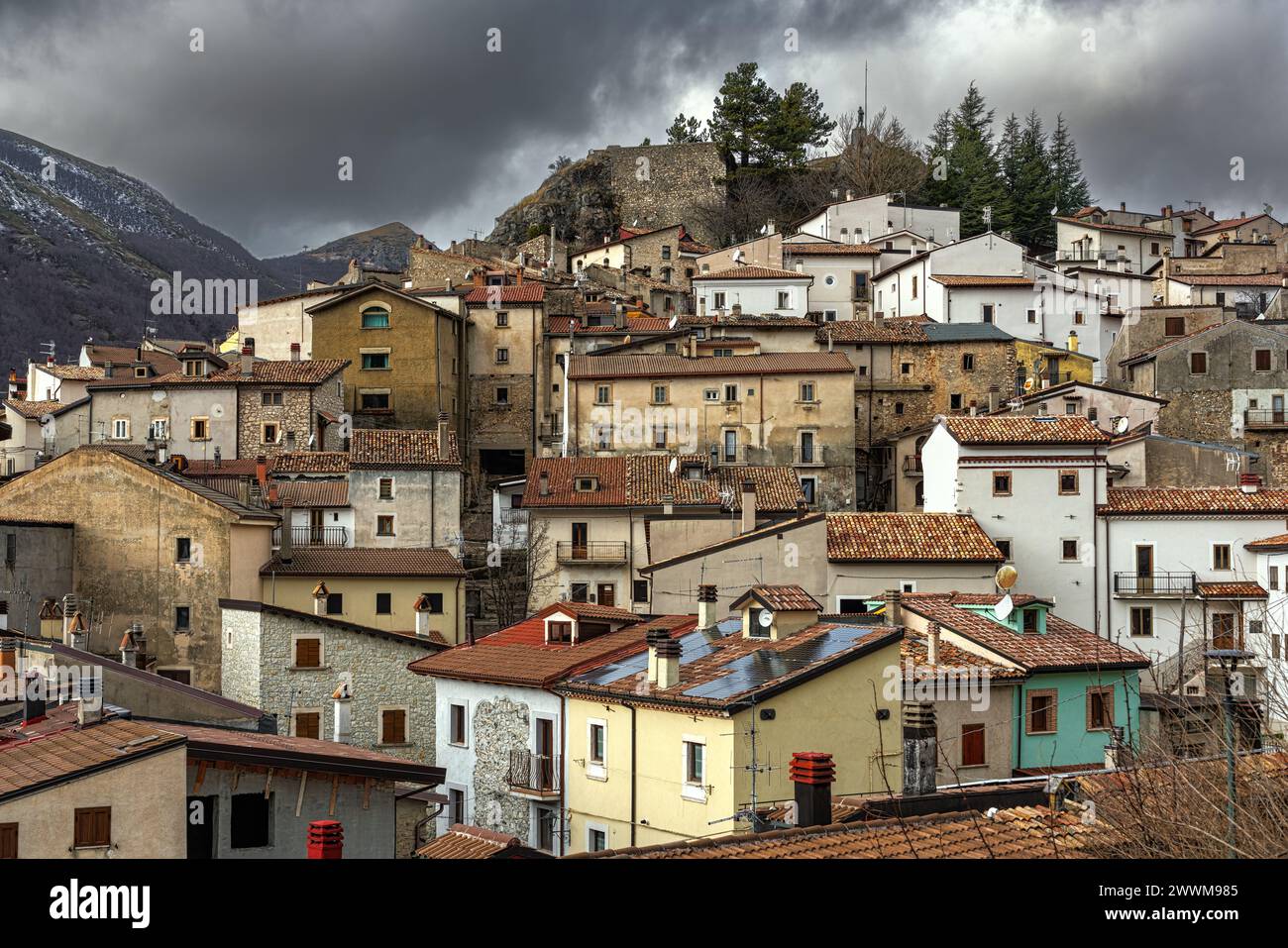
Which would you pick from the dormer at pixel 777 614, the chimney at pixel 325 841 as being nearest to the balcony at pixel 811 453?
the dormer at pixel 777 614

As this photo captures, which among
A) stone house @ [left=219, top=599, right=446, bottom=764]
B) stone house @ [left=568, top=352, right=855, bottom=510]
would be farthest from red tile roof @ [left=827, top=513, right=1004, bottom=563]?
stone house @ [left=568, top=352, right=855, bottom=510]

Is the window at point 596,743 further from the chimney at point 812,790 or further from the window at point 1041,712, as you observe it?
the chimney at point 812,790

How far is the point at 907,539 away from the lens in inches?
1732

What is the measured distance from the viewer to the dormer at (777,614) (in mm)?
28219

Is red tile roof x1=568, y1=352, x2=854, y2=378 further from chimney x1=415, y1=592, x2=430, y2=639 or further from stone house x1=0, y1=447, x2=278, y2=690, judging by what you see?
stone house x1=0, y1=447, x2=278, y2=690

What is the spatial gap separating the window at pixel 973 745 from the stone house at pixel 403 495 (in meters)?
25.0

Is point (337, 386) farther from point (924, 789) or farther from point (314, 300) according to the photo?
point (924, 789)

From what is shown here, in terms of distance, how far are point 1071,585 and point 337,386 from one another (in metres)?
30.4

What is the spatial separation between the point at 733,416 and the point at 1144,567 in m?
18.0

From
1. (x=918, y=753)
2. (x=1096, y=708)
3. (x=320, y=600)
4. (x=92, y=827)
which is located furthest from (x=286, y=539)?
(x=92, y=827)

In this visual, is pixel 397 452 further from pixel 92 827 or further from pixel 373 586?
pixel 92 827

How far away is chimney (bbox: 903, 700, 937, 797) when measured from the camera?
21.3 metres

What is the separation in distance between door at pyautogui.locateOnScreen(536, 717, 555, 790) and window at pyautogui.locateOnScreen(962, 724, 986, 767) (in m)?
8.22
